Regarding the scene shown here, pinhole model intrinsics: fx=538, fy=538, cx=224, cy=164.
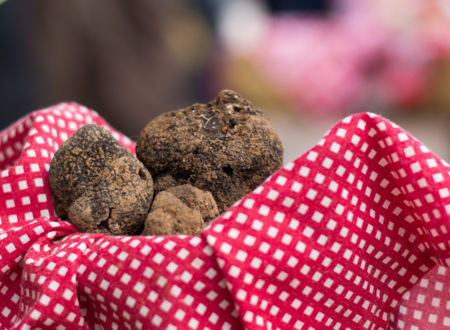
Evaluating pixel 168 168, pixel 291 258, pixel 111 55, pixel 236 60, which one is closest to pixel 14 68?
pixel 111 55

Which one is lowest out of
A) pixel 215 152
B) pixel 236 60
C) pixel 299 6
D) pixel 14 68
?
pixel 14 68

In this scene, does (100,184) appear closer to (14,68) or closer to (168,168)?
(168,168)

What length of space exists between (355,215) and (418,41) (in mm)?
1570

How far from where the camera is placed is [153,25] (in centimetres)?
155

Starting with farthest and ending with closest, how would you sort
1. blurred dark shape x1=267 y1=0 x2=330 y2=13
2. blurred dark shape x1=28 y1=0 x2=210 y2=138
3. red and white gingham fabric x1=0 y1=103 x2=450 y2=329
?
blurred dark shape x1=267 y1=0 x2=330 y2=13 < blurred dark shape x1=28 y1=0 x2=210 y2=138 < red and white gingham fabric x1=0 y1=103 x2=450 y2=329

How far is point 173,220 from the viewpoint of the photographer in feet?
1.63

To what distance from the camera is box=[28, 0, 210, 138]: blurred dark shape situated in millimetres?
1516

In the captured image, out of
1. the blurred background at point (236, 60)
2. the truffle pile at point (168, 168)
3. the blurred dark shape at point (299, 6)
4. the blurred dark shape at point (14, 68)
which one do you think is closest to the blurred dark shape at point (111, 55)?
the blurred background at point (236, 60)

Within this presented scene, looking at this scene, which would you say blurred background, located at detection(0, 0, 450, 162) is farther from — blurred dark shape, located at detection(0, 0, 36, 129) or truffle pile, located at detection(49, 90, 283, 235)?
truffle pile, located at detection(49, 90, 283, 235)

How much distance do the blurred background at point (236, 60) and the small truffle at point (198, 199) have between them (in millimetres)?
1067

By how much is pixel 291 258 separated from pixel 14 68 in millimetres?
1709

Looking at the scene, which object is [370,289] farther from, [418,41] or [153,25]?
[418,41]

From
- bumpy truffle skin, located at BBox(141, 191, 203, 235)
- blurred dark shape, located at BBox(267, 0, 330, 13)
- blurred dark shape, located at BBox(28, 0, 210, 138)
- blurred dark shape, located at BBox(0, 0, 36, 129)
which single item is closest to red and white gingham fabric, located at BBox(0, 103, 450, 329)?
bumpy truffle skin, located at BBox(141, 191, 203, 235)

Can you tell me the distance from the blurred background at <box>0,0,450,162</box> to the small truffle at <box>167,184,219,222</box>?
3.50 ft
